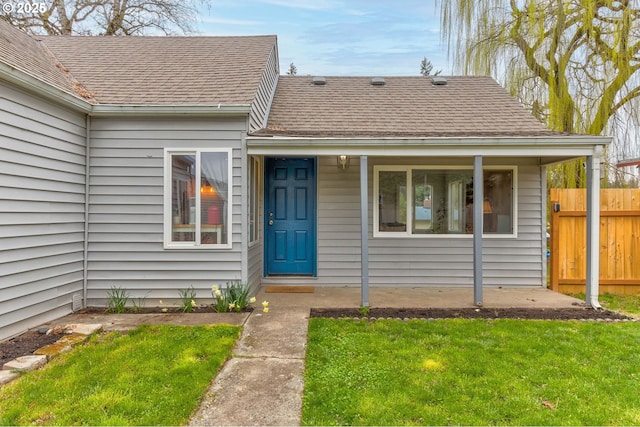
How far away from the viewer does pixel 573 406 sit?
2.45 m

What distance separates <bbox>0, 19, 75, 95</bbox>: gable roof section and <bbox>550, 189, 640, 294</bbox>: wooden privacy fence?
7378mm

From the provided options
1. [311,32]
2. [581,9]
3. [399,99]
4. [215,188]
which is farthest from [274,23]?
[215,188]

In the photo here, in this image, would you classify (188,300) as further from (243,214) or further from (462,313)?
(462,313)

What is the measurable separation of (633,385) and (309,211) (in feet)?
14.8

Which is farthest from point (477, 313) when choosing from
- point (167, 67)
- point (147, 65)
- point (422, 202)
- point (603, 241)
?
point (147, 65)

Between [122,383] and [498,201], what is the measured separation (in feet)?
19.3

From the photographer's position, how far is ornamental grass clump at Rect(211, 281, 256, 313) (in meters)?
4.62

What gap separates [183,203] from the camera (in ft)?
15.9

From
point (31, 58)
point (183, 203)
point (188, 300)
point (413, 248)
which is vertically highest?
point (31, 58)

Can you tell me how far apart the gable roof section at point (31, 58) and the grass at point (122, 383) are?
9.86 ft

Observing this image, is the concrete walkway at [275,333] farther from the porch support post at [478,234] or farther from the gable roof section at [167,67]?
the gable roof section at [167,67]

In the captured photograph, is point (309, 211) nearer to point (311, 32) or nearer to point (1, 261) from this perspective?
point (1, 261)

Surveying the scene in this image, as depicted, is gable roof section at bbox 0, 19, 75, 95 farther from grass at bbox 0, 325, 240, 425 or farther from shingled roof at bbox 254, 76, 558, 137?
grass at bbox 0, 325, 240, 425

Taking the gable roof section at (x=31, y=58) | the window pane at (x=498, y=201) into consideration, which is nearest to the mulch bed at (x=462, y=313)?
the window pane at (x=498, y=201)
